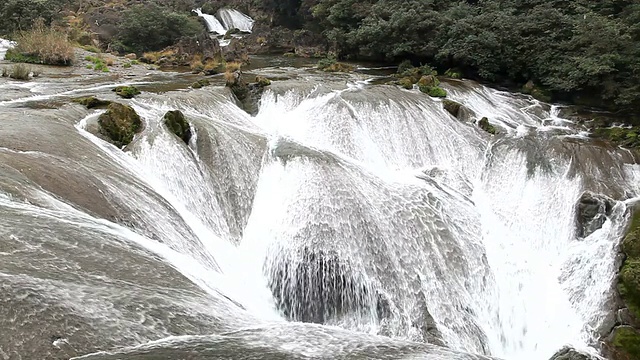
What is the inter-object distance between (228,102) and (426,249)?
8.48 meters

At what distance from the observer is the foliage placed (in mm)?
33250

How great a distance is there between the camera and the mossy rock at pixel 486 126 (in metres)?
16.4

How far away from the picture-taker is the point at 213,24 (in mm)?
49781

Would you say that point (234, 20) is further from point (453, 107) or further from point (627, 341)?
point (627, 341)

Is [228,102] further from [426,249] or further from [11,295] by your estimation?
[11,295]

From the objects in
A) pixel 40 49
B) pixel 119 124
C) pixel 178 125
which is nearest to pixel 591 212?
pixel 178 125

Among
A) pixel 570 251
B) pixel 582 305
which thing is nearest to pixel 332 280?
pixel 582 305

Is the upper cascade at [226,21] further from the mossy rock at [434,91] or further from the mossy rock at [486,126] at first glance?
the mossy rock at [486,126]

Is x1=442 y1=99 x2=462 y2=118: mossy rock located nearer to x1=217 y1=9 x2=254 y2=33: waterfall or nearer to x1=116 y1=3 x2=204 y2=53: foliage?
x1=116 y1=3 x2=204 y2=53: foliage

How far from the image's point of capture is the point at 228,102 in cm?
1548

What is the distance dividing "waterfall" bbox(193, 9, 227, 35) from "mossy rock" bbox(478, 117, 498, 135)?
38084 mm

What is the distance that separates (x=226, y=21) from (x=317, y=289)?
47.1 meters

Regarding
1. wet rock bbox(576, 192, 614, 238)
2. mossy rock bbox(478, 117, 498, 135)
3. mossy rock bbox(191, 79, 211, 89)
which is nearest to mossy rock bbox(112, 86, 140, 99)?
mossy rock bbox(191, 79, 211, 89)

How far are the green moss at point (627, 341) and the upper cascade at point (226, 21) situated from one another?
150 ft
